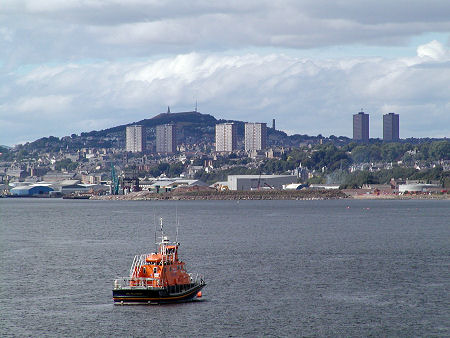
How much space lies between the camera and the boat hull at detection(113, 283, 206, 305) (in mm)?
45062

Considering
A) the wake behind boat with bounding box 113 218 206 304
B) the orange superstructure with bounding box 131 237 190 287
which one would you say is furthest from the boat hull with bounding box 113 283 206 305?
the orange superstructure with bounding box 131 237 190 287

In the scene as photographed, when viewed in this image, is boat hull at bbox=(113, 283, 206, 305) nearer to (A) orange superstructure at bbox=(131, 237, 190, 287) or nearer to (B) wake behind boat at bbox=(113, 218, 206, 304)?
(B) wake behind boat at bbox=(113, 218, 206, 304)

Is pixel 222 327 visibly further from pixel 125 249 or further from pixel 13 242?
pixel 13 242

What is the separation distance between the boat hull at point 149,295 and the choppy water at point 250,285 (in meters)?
0.44

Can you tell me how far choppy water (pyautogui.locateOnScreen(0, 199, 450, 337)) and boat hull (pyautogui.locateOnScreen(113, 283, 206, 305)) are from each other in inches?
17.5

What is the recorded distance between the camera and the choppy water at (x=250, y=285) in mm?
41594

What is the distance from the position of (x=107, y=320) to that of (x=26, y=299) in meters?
8.22

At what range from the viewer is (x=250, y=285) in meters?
53.2

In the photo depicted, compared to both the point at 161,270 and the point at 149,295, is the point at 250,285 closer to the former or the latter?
the point at 161,270

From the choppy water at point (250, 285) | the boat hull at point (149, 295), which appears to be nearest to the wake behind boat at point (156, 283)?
the boat hull at point (149, 295)

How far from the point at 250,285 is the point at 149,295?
383 inches

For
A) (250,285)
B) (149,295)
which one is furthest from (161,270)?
(250,285)

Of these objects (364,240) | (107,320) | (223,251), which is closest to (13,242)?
(223,251)

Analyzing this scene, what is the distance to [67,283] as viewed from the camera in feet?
180
